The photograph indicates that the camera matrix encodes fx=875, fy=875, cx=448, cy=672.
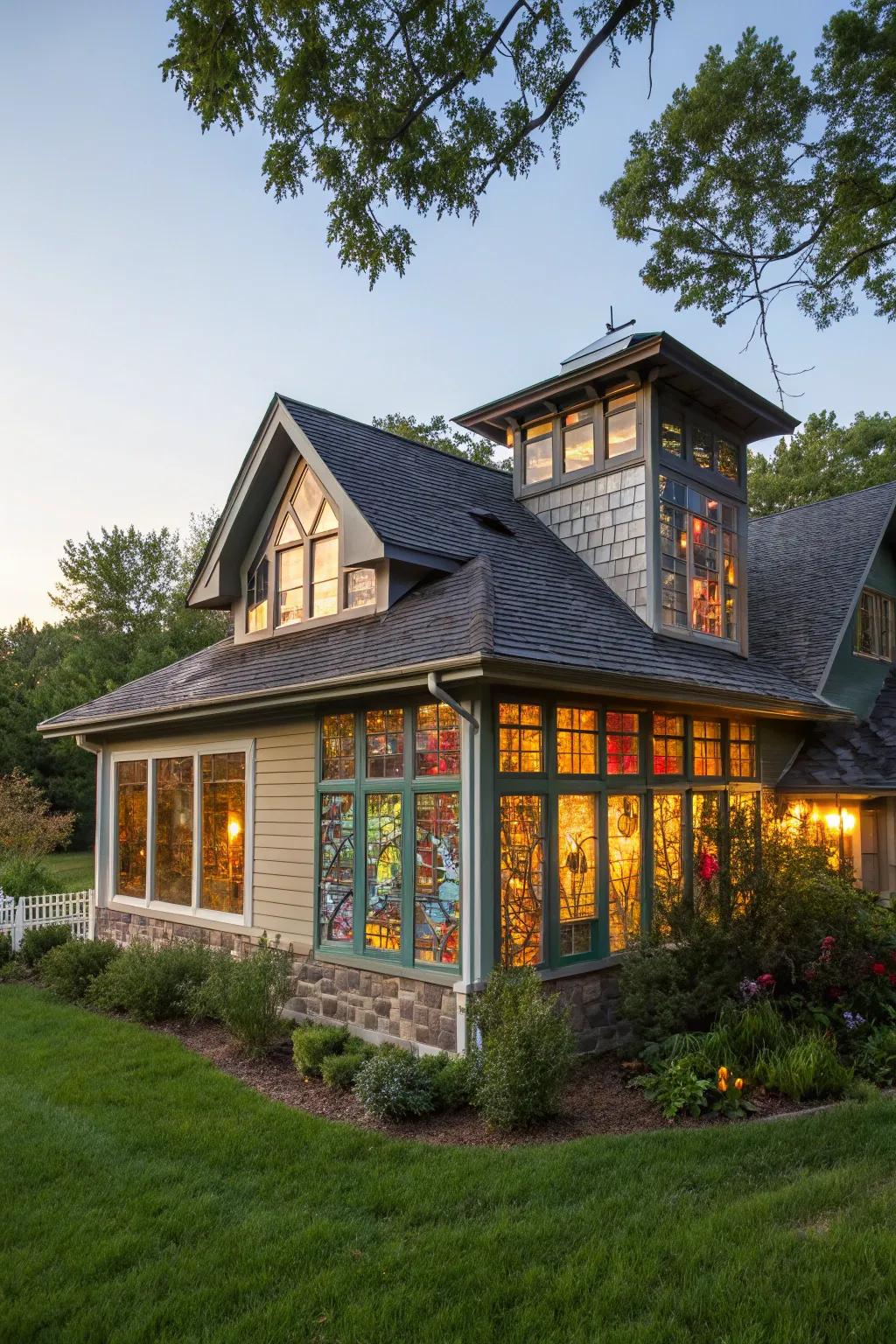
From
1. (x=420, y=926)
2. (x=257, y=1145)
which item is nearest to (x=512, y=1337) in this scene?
(x=257, y=1145)

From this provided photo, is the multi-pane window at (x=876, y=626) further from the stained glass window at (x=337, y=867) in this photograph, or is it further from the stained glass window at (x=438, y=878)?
the stained glass window at (x=337, y=867)

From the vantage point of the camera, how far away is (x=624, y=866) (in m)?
8.27

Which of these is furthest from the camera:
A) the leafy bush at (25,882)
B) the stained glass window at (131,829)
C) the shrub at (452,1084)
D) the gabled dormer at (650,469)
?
the leafy bush at (25,882)

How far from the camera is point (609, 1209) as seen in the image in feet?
14.8

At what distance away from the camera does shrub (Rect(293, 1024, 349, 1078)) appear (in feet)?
23.6

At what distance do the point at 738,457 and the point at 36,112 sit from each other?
8567 millimetres

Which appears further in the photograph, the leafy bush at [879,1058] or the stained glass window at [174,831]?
the stained glass window at [174,831]

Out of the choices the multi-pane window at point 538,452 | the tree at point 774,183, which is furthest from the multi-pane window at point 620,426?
the tree at point 774,183

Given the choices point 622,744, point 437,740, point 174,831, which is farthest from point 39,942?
point 622,744

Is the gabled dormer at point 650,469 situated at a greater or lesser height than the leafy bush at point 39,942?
greater

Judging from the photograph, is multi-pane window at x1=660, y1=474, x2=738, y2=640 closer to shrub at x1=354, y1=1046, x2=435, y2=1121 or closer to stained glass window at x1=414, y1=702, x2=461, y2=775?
stained glass window at x1=414, y1=702, x2=461, y2=775

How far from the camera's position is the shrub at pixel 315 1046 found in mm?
Result: 7203

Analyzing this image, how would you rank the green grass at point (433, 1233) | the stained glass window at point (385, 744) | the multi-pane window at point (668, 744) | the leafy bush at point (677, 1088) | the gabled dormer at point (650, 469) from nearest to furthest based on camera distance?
the green grass at point (433, 1233) < the leafy bush at point (677, 1088) < the stained glass window at point (385, 744) < the multi-pane window at point (668, 744) < the gabled dormer at point (650, 469)

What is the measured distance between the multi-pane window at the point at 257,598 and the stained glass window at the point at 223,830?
6.07ft
